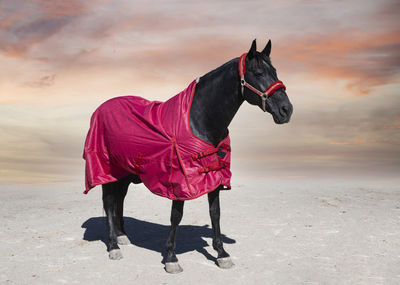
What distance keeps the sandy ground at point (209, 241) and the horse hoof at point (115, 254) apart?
12 centimetres

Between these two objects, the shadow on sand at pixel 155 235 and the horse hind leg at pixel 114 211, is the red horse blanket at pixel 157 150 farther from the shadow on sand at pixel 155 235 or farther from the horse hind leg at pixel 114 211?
the shadow on sand at pixel 155 235

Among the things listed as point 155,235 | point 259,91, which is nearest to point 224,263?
point 155,235

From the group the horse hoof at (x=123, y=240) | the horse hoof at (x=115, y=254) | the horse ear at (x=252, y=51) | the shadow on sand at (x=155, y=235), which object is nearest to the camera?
the horse ear at (x=252, y=51)

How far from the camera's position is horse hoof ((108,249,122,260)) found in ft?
19.2

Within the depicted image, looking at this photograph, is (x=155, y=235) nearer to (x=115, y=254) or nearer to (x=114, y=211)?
(x=114, y=211)

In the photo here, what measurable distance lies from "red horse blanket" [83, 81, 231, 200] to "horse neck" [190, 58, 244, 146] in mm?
107

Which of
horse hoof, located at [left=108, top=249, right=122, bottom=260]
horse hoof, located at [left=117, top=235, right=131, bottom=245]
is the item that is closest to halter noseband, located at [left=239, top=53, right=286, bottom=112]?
horse hoof, located at [left=108, top=249, right=122, bottom=260]

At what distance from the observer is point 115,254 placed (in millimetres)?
5887

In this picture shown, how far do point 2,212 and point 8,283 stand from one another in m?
4.83

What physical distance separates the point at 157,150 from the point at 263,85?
165cm

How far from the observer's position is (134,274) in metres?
5.20

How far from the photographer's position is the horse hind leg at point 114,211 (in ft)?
19.7

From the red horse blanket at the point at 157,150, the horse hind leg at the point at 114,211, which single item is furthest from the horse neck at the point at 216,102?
the horse hind leg at the point at 114,211

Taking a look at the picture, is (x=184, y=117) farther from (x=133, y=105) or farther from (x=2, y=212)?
(x=2, y=212)
